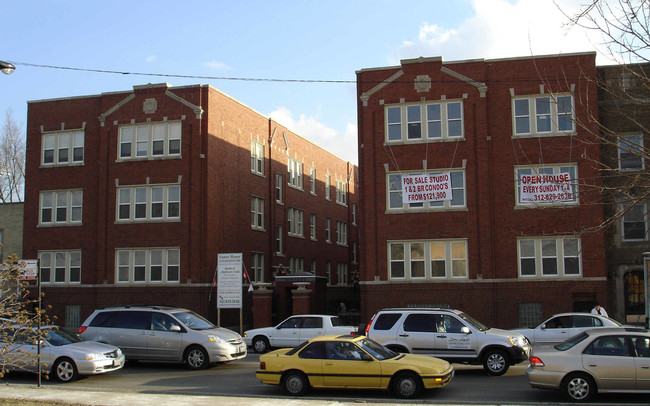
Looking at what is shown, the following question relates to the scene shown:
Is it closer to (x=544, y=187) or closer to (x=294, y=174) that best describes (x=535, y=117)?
(x=544, y=187)

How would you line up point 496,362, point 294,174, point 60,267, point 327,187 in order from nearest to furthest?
point 496,362
point 60,267
point 294,174
point 327,187

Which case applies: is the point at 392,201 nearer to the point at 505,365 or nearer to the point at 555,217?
the point at 555,217

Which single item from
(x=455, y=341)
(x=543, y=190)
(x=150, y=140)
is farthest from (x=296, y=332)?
(x=150, y=140)

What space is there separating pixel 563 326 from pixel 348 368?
32.2 feet

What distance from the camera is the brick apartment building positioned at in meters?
33.8

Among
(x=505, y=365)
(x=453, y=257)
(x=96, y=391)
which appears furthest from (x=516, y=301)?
(x=96, y=391)

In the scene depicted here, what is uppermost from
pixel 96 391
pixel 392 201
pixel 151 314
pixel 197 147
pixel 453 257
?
pixel 197 147

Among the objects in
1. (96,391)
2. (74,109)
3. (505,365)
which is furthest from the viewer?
(74,109)

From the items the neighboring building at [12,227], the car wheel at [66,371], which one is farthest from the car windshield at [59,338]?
the neighboring building at [12,227]

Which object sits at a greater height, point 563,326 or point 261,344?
point 563,326

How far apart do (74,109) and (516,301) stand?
24615 millimetres

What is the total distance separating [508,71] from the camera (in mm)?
30125

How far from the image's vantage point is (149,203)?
113 ft

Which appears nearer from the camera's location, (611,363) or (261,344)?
(611,363)
